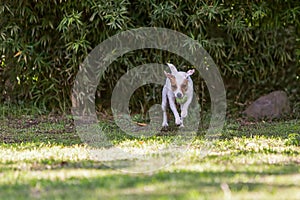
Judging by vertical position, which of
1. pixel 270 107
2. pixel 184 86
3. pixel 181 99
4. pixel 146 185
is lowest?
pixel 146 185

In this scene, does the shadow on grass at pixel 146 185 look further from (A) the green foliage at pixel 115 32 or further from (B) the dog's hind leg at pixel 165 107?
(A) the green foliage at pixel 115 32

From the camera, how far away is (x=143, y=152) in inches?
198

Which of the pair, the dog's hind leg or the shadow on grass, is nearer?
the shadow on grass

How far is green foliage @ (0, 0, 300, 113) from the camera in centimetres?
838

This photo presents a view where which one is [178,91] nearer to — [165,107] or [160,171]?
[165,107]

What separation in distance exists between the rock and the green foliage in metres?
Result: 0.54

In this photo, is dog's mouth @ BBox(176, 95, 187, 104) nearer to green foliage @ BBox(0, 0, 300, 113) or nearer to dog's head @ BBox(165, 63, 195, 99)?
dog's head @ BBox(165, 63, 195, 99)

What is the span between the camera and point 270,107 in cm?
840

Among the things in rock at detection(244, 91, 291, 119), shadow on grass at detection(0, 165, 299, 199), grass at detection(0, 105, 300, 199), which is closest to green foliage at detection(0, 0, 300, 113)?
rock at detection(244, 91, 291, 119)

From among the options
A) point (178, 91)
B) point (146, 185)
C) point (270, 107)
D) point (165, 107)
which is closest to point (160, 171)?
point (146, 185)

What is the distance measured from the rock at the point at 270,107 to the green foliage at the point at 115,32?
1.77ft

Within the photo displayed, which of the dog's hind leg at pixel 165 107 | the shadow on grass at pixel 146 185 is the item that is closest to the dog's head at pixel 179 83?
the dog's hind leg at pixel 165 107

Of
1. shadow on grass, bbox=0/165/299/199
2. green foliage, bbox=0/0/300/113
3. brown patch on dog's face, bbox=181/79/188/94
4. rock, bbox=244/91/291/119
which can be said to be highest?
green foliage, bbox=0/0/300/113

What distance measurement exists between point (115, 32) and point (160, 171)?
4713 mm
